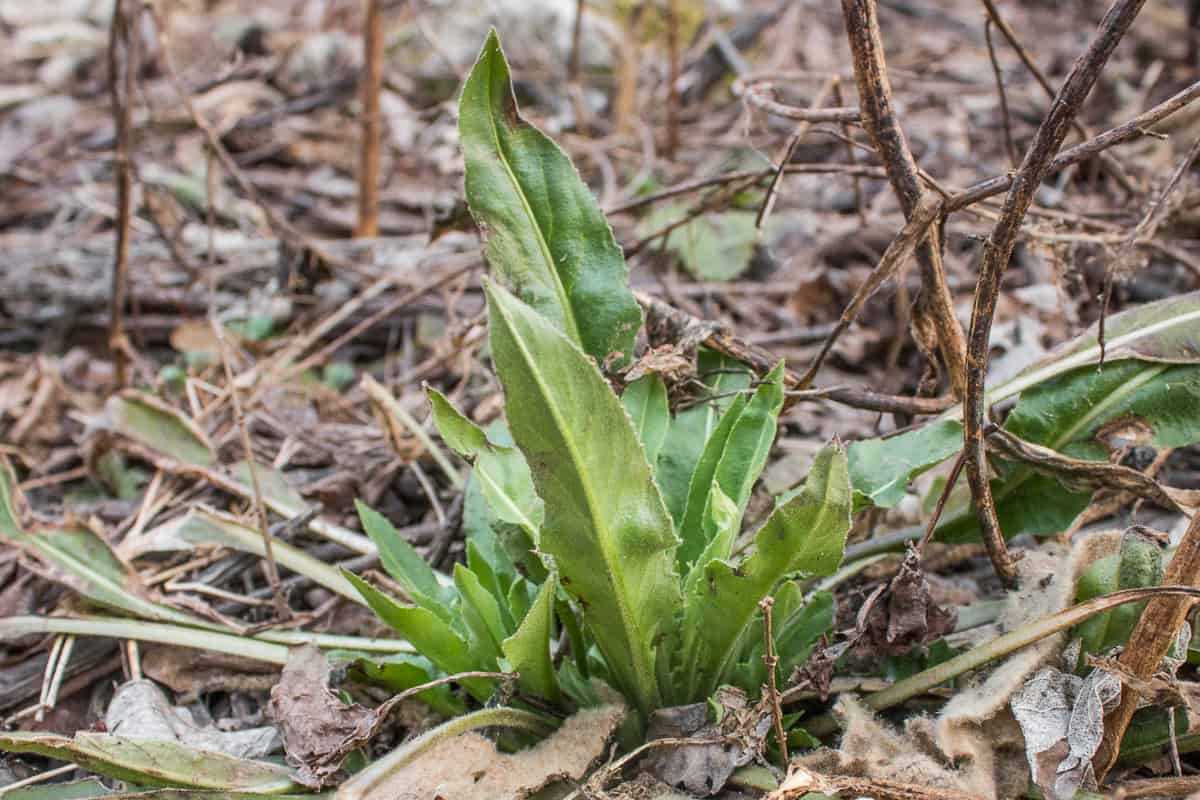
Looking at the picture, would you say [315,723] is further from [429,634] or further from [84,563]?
[84,563]

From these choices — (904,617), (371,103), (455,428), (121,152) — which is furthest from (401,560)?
(371,103)

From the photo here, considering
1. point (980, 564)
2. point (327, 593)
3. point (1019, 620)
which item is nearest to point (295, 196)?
point (327, 593)

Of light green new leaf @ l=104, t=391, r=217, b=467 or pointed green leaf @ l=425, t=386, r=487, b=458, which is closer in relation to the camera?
pointed green leaf @ l=425, t=386, r=487, b=458

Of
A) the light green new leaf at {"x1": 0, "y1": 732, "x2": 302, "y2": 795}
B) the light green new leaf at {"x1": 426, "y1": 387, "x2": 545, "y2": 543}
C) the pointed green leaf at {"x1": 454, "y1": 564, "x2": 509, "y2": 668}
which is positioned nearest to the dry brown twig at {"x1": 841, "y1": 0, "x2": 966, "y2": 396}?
the light green new leaf at {"x1": 426, "y1": 387, "x2": 545, "y2": 543}

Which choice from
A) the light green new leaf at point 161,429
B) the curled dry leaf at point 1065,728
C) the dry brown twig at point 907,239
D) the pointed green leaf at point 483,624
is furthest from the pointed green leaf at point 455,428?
the light green new leaf at point 161,429

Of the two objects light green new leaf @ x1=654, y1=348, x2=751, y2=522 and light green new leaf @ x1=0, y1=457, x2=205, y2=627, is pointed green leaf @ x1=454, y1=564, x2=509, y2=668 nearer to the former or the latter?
light green new leaf @ x1=654, y1=348, x2=751, y2=522

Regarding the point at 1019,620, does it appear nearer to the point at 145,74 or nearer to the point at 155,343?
Answer: the point at 155,343
